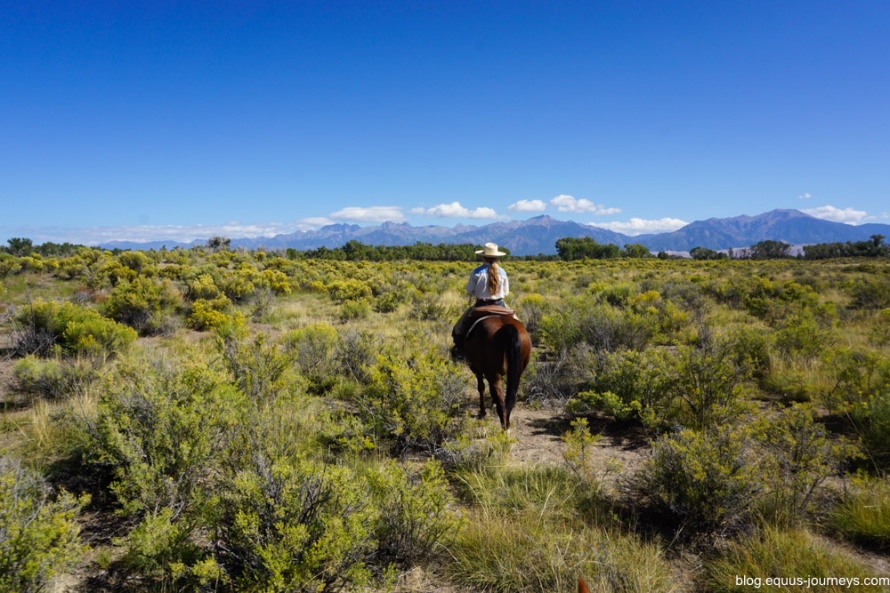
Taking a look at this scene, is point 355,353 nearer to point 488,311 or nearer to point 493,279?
point 488,311

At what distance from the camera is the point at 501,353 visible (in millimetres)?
5340

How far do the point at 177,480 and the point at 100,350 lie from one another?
18.3 feet

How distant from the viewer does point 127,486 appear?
304cm

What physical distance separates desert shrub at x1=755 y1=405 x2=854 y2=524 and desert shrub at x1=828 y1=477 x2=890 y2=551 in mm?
180

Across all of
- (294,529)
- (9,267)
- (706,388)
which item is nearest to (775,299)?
(706,388)

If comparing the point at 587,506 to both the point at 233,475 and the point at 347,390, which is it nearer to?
the point at 233,475

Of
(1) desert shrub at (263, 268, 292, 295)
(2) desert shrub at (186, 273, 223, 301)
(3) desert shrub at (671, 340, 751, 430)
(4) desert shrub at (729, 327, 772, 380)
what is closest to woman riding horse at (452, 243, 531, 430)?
(3) desert shrub at (671, 340, 751, 430)

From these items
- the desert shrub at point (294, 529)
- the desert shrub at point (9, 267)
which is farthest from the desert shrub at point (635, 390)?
the desert shrub at point (9, 267)

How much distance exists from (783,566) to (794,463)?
1.11 metres

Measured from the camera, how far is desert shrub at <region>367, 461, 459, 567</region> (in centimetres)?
288

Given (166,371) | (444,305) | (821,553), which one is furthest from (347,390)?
(444,305)

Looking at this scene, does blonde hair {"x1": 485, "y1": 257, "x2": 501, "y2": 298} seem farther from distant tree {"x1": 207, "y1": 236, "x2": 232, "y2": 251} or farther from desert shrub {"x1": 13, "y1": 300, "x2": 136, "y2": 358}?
distant tree {"x1": 207, "y1": 236, "x2": 232, "y2": 251}

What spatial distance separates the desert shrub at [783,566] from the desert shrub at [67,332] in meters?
8.93

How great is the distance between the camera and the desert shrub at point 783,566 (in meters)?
2.48
